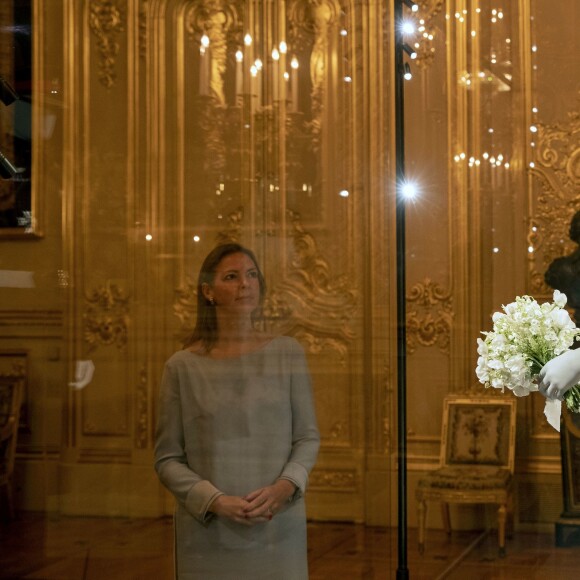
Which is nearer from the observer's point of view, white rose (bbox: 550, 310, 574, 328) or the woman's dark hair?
white rose (bbox: 550, 310, 574, 328)

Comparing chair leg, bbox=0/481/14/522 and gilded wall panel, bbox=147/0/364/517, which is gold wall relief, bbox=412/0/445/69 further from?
chair leg, bbox=0/481/14/522

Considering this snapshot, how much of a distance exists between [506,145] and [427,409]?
114 centimetres

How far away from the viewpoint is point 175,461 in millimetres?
3303

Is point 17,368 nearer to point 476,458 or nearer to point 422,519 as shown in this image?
point 422,519

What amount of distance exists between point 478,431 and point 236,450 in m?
1.19

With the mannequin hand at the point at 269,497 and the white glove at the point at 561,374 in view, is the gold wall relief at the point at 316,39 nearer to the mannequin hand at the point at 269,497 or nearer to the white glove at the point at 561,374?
the mannequin hand at the point at 269,497

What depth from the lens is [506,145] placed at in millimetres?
4238

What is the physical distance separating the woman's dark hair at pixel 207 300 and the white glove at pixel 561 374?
153 cm

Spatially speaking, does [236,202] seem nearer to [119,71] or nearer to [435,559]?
[119,71]

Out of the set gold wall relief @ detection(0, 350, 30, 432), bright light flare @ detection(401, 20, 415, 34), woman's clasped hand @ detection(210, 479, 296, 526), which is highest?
bright light flare @ detection(401, 20, 415, 34)

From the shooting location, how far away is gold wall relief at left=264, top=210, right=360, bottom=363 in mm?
3648

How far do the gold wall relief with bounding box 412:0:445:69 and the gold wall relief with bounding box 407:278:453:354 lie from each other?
3.01ft

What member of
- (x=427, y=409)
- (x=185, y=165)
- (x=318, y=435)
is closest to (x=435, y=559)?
(x=427, y=409)


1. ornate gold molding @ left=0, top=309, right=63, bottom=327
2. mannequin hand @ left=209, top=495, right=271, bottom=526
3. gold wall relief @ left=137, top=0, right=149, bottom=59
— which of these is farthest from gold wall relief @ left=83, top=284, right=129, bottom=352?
gold wall relief @ left=137, top=0, right=149, bottom=59
